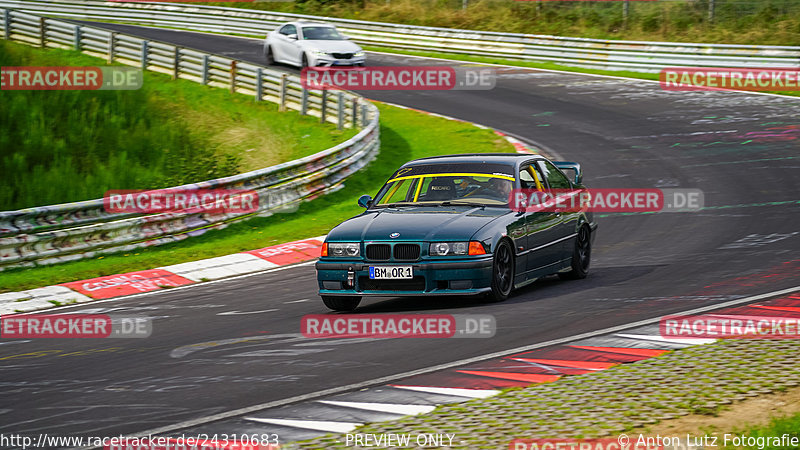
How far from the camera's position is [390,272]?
9.73 metres

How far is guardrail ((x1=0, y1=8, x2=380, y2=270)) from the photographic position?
14172 millimetres

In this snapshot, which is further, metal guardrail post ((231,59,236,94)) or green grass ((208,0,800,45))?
green grass ((208,0,800,45))

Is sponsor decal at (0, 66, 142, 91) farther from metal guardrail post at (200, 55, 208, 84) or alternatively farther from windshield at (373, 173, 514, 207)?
windshield at (373, 173, 514, 207)

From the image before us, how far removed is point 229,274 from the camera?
530 inches

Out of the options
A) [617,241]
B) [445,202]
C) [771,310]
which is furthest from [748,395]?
[617,241]

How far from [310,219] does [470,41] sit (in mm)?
21234

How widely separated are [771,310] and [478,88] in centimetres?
2262

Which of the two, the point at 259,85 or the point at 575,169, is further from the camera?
the point at 259,85

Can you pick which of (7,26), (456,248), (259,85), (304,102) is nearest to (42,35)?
(7,26)

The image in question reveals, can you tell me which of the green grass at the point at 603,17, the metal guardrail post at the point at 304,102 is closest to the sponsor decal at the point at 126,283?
the metal guardrail post at the point at 304,102

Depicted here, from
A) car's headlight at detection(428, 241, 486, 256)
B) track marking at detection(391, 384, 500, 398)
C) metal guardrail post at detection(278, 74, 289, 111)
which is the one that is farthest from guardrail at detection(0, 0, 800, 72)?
track marking at detection(391, 384, 500, 398)

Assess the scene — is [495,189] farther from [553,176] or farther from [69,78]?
[69,78]

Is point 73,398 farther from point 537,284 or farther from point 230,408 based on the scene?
point 537,284

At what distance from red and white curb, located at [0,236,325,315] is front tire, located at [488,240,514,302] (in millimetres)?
4500
